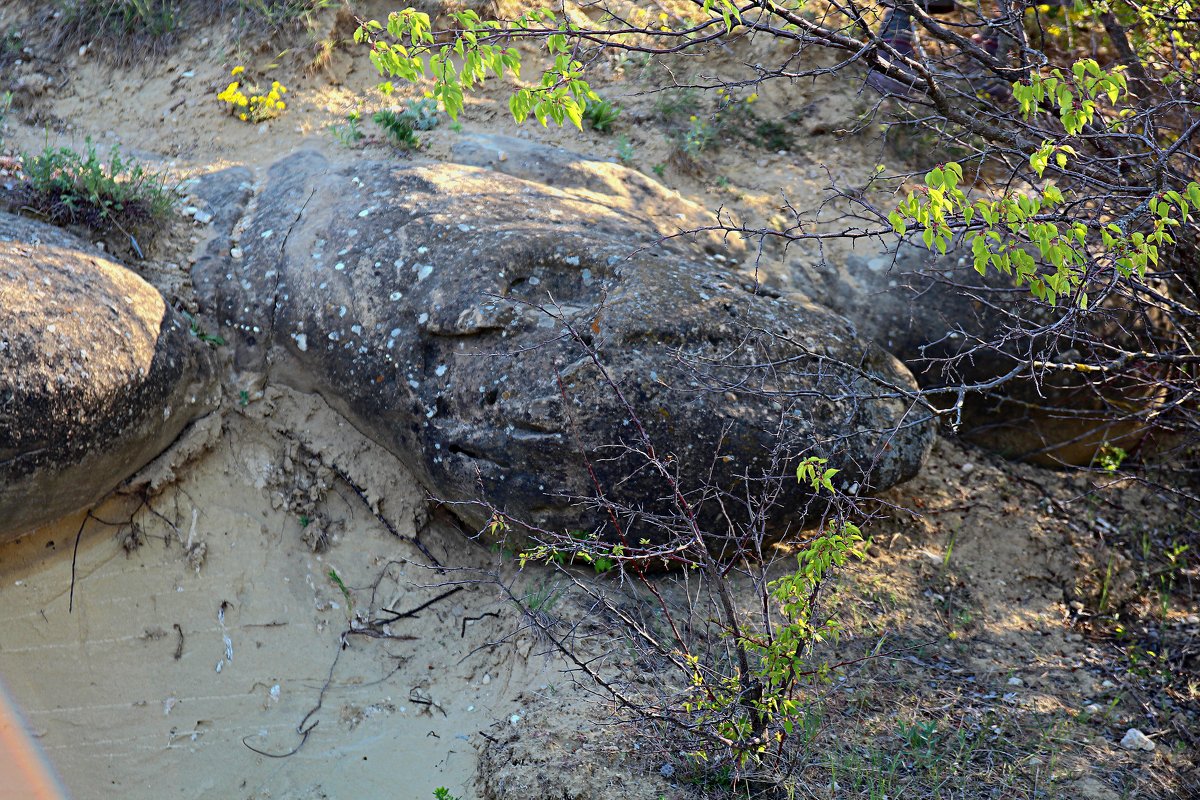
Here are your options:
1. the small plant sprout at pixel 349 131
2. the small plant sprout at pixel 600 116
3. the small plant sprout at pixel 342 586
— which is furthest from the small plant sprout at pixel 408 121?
the small plant sprout at pixel 342 586

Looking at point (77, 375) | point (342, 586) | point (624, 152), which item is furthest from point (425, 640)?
point (624, 152)

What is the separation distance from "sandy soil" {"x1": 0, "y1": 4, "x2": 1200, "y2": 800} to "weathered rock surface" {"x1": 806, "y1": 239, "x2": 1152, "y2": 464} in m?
0.29

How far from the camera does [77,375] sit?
3551 mm

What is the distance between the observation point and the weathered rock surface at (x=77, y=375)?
3.44 meters

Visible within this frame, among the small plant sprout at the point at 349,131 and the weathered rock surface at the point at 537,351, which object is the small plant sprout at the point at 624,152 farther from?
the small plant sprout at the point at 349,131

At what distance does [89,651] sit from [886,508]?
3.35 meters

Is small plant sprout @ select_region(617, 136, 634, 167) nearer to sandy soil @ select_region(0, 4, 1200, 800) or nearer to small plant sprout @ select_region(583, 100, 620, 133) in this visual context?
small plant sprout @ select_region(583, 100, 620, 133)

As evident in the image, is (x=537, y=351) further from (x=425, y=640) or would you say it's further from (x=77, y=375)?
(x=77, y=375)

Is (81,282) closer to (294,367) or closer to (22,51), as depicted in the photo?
(294,367)

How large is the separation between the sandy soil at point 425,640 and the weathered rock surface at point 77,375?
0.24 m

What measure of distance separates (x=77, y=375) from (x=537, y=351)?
5.53ft

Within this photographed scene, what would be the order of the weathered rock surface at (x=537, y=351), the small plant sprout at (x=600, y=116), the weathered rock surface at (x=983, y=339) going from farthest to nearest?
1. the small plant sprout at (x=600, y=116)
2. the weathered rock surface at (x=983, y=339)
3. the weathered rock surface at (x=537, y=351)

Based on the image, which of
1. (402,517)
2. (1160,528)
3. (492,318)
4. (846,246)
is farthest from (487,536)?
(1160,528)

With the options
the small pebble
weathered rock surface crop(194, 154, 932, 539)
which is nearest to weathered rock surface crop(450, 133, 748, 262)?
weathered rock surface crop(194, 154, 932, 539)
